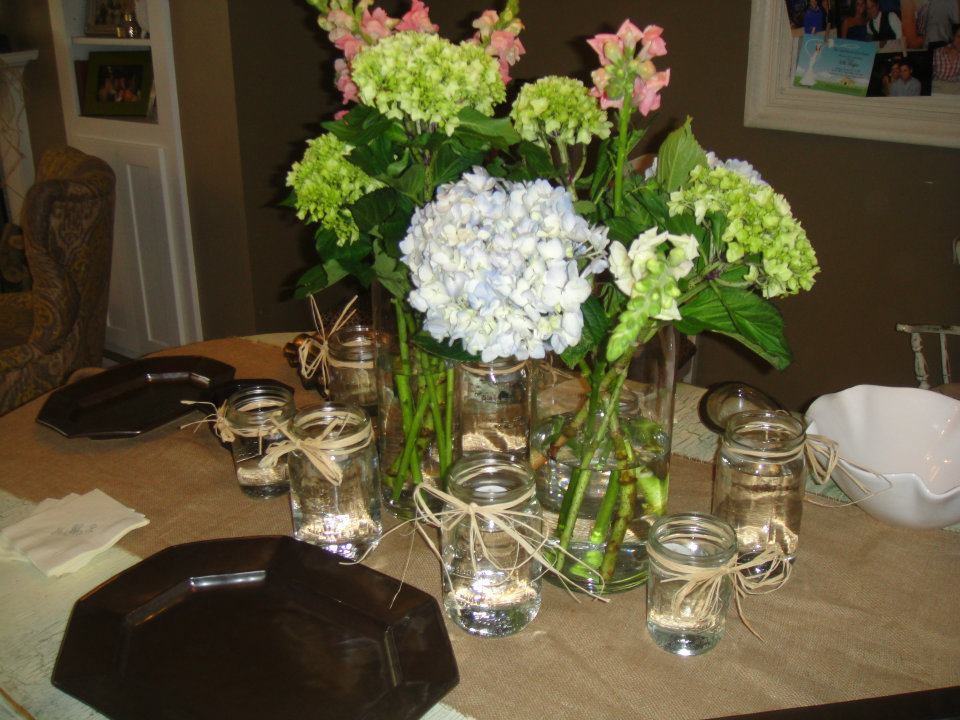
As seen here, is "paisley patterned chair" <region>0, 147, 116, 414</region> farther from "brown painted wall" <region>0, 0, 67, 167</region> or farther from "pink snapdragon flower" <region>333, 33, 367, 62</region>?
"pink snapdragon flower" <region>333, 33, 367, 62</region>

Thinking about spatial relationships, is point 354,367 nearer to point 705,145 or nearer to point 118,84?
point 705,145

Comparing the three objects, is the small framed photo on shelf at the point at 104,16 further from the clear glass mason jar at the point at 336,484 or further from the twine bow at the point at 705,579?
the twine bow at the point at 705,579

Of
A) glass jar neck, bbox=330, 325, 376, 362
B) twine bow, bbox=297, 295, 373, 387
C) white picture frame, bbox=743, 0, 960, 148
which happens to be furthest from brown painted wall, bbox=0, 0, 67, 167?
glass jar neck, bbox=330, 325, 376, 362

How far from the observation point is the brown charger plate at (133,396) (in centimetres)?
126

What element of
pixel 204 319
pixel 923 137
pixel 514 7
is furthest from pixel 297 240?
pixel 514 7

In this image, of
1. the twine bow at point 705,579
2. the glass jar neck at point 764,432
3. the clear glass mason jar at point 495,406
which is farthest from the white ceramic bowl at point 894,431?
the clear glass mason jar at point 495,406

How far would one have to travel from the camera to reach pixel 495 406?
3.25ft

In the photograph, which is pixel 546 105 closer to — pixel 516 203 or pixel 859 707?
pixel 516 203

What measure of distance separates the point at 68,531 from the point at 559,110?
72 centimetres

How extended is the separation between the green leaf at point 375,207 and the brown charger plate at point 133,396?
1.72ft

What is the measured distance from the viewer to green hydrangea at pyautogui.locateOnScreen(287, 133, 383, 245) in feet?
2.85

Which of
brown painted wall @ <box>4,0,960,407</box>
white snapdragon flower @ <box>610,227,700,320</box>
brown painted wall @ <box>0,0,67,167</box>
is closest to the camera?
white snapdragon flower @ <box>610,227,700,320</box>

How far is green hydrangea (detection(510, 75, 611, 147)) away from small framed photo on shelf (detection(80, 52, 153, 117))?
262cm

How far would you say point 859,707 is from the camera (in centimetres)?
64
